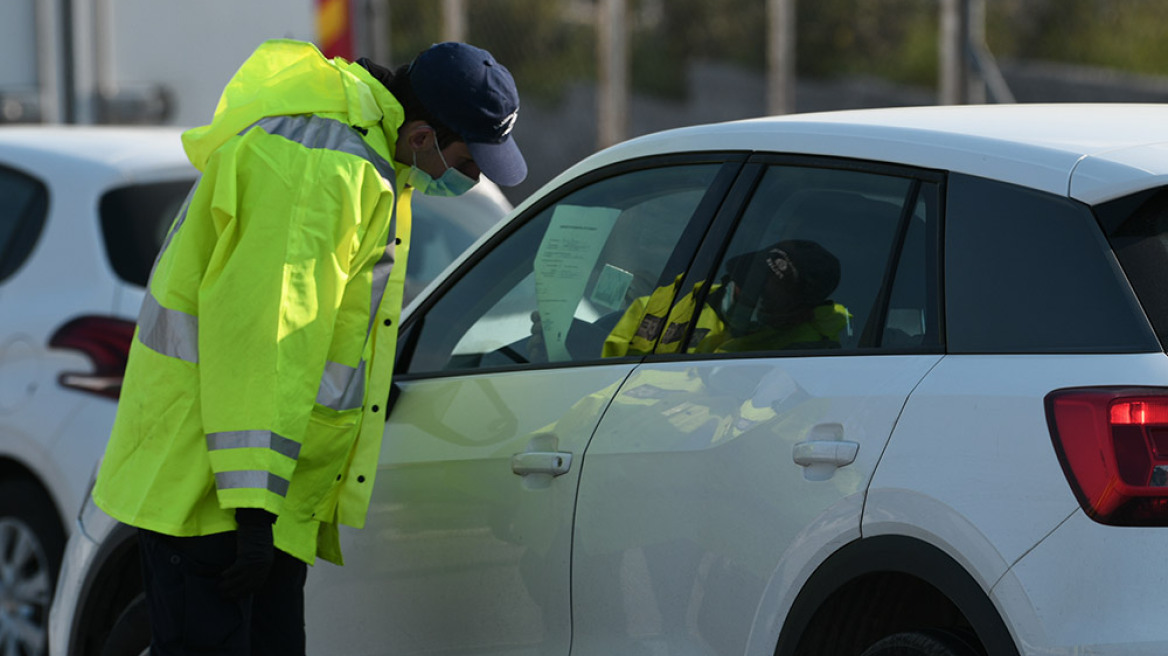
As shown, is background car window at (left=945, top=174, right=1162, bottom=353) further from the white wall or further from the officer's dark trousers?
the white wall

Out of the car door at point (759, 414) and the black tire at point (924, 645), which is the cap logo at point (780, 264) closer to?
the car door at point (759, 414)

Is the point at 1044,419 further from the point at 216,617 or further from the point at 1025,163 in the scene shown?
the point at 216,617

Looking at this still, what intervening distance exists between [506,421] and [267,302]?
62 centimetres

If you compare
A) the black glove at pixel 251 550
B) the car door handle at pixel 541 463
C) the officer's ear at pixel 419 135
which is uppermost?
the officer's ear at pixel 419 135

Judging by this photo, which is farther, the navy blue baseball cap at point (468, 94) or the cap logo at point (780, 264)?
the navy blue baseball cap at point (468, 94)

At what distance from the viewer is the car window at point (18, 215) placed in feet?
17.5

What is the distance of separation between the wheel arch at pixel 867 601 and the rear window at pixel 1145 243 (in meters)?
0.50

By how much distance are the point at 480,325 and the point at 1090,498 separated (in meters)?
1.65

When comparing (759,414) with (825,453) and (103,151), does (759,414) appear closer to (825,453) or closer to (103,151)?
(825,453)

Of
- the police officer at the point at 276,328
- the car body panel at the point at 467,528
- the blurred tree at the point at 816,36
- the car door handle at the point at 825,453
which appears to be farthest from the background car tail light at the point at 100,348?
the blurred tree at the point at 816,36

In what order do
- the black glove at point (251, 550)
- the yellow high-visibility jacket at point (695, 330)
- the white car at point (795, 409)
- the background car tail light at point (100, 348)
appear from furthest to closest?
the background car tail light at point (100, 348) < the black glove at point (251, 550) < the yellow high-visibility jacket at point (695, 330) < the white car at point (795, 409)

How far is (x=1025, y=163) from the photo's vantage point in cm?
268

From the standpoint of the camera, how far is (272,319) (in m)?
3.04

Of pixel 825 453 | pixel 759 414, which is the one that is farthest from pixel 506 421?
pixel 825 453
